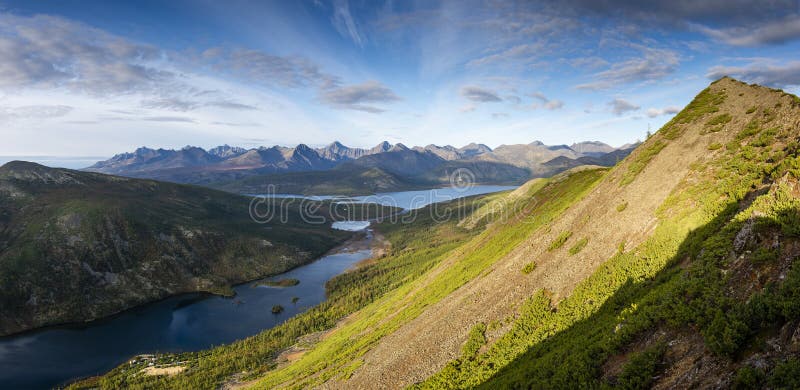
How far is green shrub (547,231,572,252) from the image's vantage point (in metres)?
42.5

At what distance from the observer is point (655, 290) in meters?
23.0

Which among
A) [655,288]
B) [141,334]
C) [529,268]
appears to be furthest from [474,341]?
[141,334]

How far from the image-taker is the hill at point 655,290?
15258mm

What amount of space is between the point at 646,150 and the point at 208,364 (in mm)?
111869

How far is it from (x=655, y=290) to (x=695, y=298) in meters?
4.72

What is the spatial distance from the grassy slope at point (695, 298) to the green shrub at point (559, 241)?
9757 millimetres

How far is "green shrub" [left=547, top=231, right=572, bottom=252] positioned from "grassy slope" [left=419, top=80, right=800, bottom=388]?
32.0 feet

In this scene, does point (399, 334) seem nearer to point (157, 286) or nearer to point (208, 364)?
point (208, 364)

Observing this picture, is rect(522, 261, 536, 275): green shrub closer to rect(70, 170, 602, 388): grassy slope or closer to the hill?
the hill

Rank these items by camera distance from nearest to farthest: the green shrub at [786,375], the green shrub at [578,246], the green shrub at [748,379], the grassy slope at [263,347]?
the green shrub at [786,375] < the green shrub at [748,379] < the green shrub at [578,246] < the grassy slope at [263,347]

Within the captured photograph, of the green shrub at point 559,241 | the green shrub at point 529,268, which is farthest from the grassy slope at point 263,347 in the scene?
the green shrub at point 559,241

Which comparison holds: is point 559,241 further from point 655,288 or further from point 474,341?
point 655,288

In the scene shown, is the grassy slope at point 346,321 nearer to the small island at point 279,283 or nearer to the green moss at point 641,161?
the green moss at point 641,161

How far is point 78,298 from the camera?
454 ft
